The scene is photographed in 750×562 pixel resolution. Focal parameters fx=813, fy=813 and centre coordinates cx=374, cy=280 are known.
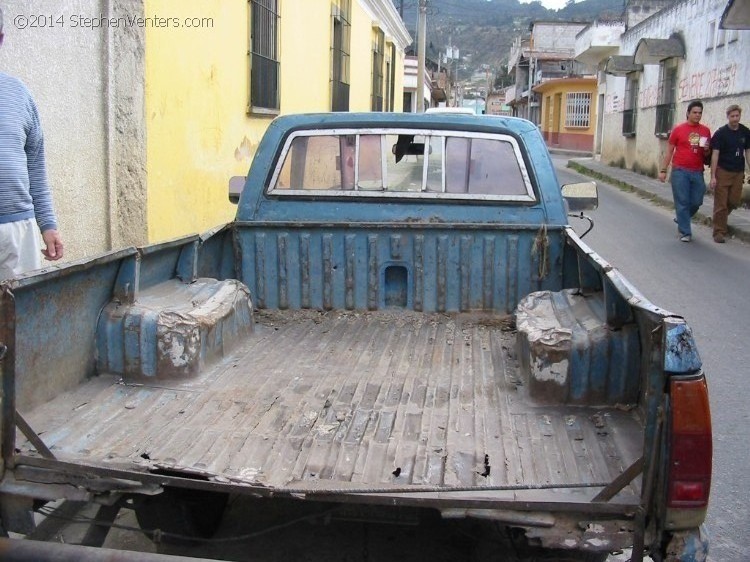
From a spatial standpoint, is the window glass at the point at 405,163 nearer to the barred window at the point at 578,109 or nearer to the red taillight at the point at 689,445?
the red taillight at the point at 689,445

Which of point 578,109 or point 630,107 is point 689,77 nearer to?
point 630,107

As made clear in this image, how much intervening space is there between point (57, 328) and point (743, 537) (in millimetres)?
2850

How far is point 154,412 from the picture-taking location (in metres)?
3.04

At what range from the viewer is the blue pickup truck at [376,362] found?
2295mm

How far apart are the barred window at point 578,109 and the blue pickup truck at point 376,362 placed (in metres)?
39.2

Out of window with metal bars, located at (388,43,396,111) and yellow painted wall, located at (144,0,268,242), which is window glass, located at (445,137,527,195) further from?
window with metal bars, located at (388,43,396,111)

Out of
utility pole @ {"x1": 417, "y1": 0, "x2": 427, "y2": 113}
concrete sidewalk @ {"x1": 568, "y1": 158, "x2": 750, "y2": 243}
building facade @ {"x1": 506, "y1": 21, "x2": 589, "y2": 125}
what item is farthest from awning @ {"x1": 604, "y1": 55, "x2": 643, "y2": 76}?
building facade @ {"x1": 506, "y1": 21, "x2": 589, "y2": 125}

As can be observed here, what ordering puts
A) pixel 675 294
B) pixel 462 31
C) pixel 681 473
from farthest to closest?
pixel 462 31
pixel 675 294
pixel 681 473

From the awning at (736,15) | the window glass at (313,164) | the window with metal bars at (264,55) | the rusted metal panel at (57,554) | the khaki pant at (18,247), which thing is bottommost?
the rusted metal panel at (57,554)

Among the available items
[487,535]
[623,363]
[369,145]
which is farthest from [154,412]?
[369,145]

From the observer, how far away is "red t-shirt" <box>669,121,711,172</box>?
34.9 feet

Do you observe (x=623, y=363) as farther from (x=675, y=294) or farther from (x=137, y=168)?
(x=675, y=294)

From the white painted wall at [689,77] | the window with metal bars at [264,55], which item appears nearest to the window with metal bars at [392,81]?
Result: the white painted wall at [689,77]

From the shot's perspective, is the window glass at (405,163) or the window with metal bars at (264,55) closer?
the window glass at (405,163)
